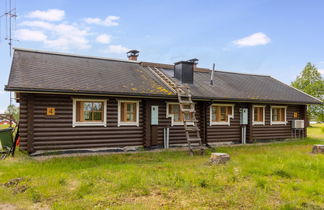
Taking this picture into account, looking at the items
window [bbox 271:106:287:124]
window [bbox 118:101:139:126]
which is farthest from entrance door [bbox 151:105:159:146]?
window [bbox 271:106:287:124]

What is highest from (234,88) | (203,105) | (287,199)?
(234,88)

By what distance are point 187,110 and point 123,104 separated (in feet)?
9.60

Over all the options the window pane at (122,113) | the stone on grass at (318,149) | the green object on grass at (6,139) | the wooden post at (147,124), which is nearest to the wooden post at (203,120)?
the wooden post at (147,124)

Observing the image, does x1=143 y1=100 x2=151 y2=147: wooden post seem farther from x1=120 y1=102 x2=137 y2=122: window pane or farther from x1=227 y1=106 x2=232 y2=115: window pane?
x1=227 y1=106 x2=232 y2=115: window pane

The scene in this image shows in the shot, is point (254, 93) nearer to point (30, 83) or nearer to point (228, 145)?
point (228, 145)

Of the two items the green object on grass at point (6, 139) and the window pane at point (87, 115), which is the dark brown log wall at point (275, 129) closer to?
the window pane at point (87, 115)

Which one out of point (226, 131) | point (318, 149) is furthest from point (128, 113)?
point (318, 149)

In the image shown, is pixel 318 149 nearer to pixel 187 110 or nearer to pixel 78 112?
pixel 187 110

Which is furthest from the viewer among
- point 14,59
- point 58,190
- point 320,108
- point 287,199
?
point 320,108

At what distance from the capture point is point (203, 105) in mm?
Answer: 13797

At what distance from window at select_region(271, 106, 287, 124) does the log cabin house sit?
62 mm

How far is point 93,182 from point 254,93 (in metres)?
12.4

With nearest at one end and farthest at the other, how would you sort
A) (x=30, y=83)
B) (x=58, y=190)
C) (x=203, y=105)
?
(x=58, y=190) < (x=30, y=83) < (x=203, y=105)

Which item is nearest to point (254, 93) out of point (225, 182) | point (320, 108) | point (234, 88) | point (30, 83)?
point (234, 88)
